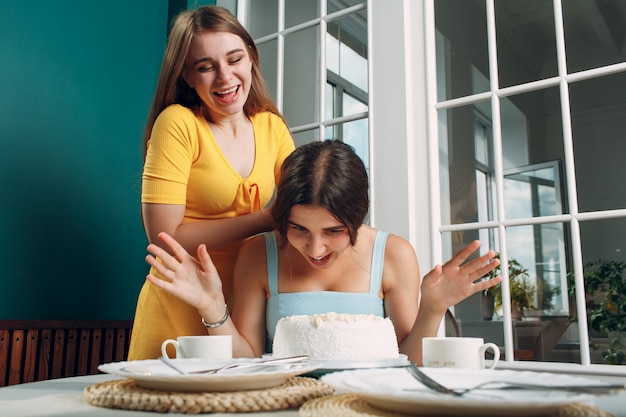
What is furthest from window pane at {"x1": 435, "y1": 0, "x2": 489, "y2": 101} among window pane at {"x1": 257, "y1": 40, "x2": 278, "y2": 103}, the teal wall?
the teal wall

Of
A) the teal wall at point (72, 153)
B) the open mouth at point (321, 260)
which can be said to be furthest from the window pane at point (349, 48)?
the open mouth at point (321, 260)

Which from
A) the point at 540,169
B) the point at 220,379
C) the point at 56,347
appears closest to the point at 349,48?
the point at 540,169

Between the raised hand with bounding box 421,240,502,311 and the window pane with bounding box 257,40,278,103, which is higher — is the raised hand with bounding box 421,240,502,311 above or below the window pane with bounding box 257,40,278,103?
below

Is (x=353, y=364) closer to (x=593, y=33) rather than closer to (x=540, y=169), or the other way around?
(x=540, y=169)

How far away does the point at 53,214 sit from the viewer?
2.20 m

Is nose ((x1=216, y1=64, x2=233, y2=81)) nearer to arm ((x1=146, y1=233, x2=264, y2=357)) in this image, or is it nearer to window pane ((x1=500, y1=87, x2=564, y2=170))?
arm ((x1=146, y1=233, x2=264, y2=357))

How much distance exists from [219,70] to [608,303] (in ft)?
4.42

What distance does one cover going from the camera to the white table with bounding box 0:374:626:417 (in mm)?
582

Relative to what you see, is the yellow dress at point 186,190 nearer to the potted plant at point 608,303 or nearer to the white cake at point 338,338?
the white cake at point 338,338

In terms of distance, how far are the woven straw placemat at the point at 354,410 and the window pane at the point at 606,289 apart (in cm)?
135

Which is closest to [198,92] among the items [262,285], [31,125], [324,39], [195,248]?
[195,248]

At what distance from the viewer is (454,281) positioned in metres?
1.19

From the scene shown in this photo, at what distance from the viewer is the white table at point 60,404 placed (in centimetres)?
58

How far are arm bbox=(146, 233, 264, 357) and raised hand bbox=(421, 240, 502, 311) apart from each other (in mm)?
443
